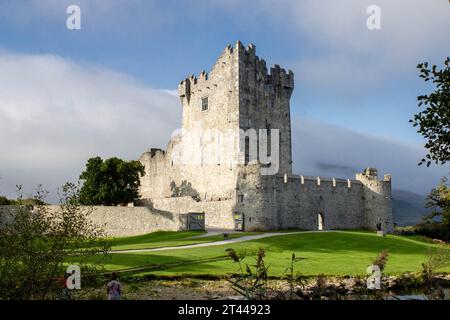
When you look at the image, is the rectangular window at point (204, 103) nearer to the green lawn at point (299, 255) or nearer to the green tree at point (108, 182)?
the green tree at point (108, 182)

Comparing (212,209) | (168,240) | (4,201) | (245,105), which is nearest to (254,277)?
(168,240)

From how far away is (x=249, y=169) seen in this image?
42.5 m

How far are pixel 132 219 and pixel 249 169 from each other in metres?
13.4

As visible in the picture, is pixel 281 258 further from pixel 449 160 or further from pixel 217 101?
pixel 217 101

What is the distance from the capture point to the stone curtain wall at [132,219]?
44219 mm

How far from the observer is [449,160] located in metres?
16.0

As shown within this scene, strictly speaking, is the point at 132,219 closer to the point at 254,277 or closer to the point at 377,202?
the point at 377,202

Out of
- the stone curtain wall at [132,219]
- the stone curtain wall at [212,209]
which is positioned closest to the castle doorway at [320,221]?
the stone curtain wall at [212,209]

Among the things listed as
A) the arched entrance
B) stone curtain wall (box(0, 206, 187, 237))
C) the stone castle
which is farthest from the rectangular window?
the arched entrance

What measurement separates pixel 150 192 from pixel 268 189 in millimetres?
25529

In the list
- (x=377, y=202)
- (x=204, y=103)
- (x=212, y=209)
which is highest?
(x=204, y=103)
